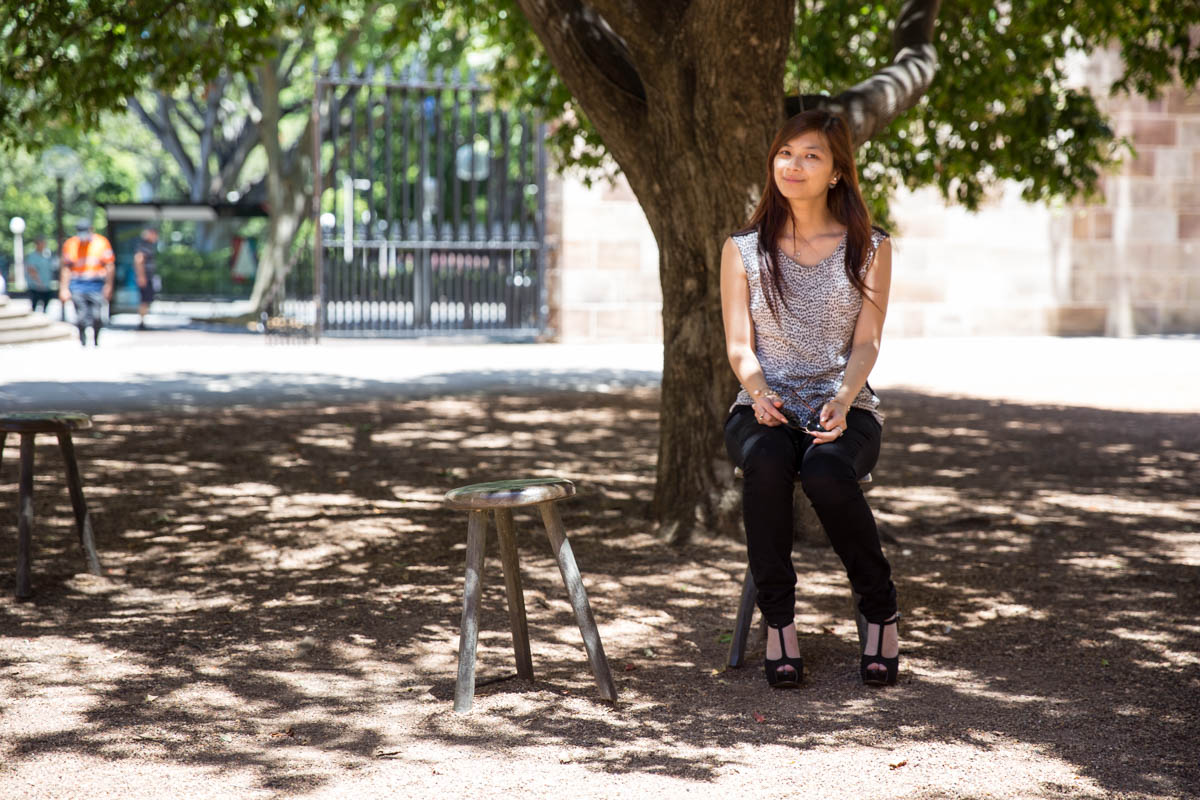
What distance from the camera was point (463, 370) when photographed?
15336mm

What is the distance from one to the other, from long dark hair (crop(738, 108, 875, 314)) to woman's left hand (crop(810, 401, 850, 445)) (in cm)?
39

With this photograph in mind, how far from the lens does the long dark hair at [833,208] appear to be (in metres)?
4.38

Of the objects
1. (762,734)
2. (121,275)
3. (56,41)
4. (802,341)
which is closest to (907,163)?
(56,41)

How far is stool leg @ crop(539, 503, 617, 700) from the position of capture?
4.18 m

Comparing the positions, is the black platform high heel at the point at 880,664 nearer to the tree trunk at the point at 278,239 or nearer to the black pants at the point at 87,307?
the black pants at the point at 87,307

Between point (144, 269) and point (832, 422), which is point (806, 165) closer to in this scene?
point (832, 422)

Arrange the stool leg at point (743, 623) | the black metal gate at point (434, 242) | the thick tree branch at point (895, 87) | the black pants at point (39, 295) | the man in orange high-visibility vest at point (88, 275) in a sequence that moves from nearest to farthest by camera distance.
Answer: the stool leg at point (743, 623) → the thick tree branch at point (895, 87) → the man in orange high-visibility vest at point (88, 275) → the black metal gate at point (434, 242) → the black pants at point (39, 295)

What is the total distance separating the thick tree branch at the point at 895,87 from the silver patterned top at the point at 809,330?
83.9 inches

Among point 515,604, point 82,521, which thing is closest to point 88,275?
point 82,521

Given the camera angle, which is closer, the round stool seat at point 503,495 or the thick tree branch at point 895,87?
the round stool seat at point 503,495

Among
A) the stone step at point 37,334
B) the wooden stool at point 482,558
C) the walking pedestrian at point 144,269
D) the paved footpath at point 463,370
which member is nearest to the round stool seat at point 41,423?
the wooden stool at point 482,558

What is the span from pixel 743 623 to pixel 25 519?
305cm

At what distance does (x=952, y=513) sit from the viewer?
7.45 meters

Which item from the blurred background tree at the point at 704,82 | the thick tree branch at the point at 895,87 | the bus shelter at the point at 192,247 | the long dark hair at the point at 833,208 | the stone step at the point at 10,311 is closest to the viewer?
the long dark hair at the point at 833,208
